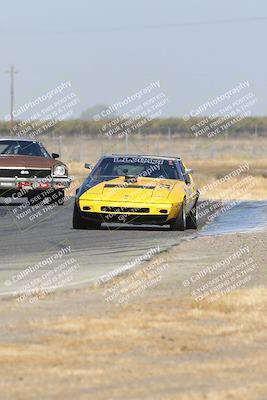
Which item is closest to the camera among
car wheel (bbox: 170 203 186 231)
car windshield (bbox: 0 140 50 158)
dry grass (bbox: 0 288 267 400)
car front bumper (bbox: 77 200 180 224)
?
dry grass (bbox: 0 288 267 400)

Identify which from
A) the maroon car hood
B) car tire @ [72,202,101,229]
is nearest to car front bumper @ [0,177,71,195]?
the maroon car hood

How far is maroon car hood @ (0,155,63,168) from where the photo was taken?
31.5 m

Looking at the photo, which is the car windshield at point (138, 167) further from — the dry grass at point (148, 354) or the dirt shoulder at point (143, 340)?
the dry grass at point (148, 354)

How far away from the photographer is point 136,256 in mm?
17406

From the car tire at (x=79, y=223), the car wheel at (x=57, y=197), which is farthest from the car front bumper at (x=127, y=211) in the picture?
the car wheel at (x=57, y=197)

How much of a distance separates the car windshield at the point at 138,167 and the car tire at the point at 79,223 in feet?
3.28

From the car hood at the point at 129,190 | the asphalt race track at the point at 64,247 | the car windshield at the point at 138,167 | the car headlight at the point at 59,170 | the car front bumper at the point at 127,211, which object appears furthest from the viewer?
the car headlight at the point at 59,170

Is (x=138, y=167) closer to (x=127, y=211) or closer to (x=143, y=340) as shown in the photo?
(x=127, y=211)

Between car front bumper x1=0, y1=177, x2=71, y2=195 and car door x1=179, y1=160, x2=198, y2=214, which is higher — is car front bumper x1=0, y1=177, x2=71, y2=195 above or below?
below

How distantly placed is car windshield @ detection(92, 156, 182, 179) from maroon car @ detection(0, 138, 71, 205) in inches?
279

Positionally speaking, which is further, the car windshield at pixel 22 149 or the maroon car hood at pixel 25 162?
the car windshield at pixel 22 149

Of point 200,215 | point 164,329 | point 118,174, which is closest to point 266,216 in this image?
point 200,215

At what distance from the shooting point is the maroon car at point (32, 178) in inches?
1221

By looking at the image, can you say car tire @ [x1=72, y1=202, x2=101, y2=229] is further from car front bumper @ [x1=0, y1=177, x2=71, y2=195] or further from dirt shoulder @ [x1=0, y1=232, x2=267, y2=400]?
car front bumper @ [x1=0, y1=177, x2=71, y2=195]
